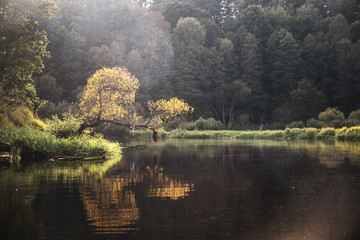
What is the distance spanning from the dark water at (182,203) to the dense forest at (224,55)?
54.4 m

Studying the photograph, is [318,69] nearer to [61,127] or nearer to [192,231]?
[61,127]

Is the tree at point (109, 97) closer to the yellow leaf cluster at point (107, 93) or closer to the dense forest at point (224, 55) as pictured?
the yellow leaf cluster at point (107, 93)

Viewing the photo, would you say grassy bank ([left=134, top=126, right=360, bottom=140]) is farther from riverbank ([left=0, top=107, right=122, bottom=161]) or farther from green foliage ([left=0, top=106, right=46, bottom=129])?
green foliage ([left=0, top=106, right=46, bottom=129])

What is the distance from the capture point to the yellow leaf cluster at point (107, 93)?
2953 cm

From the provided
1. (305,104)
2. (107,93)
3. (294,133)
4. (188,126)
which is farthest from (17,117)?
(305,104)

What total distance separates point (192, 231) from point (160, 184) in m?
5.99

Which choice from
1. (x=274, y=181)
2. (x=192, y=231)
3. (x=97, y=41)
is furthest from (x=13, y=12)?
(x=97, y=41)


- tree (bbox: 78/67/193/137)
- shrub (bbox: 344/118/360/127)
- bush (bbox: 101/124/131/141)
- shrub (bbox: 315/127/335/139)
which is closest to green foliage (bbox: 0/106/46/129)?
tree (bbox: 78/67/193/137)

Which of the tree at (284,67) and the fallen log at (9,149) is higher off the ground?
the tree at (284,67)

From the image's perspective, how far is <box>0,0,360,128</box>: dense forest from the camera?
71375 millimetres

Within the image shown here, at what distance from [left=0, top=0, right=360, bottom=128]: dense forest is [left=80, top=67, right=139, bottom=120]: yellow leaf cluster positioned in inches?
1516

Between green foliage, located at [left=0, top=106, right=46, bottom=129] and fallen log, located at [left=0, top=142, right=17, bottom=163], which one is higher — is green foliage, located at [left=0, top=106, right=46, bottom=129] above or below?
above

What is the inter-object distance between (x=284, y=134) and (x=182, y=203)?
136ft

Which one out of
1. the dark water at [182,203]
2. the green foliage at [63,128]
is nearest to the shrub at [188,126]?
the green foliage at [63,128]
